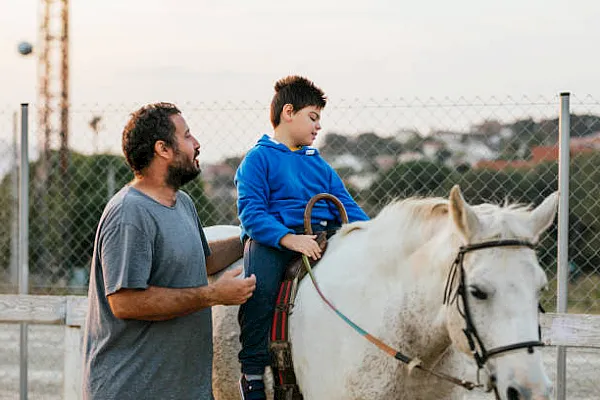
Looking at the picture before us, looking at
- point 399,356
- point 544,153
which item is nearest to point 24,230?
point 399,356

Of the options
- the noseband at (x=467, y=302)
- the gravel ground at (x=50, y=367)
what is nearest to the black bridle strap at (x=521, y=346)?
the noseband at (x=467, y=302)

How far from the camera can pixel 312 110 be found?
4000 millimetres

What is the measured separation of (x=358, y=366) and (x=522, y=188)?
346cm

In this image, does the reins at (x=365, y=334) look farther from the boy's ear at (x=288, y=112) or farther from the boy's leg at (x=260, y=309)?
the boy's ear at (x=288, y=112)

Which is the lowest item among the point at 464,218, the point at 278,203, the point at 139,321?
the point at 139,321

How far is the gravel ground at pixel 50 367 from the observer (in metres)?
6.42

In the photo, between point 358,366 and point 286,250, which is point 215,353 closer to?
point 286,250

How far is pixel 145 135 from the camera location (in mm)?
3109

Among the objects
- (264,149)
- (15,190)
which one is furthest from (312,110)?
(15,190)

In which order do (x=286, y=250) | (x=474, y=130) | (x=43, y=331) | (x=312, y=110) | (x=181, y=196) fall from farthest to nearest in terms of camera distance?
(x=43, y=331) < (x=474, y=130) < (x=312, y=110) < (x=286, y=250) < (x=181, y=196)

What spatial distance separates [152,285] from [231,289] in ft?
0.99

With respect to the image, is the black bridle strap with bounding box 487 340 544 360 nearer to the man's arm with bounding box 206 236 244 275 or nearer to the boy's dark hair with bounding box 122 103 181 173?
the boy's dark hair with bounding box 122 103 181 173

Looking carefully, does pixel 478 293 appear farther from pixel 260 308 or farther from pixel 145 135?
pixel 145 135

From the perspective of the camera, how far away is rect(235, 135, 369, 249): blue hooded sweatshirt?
12.1 ft
